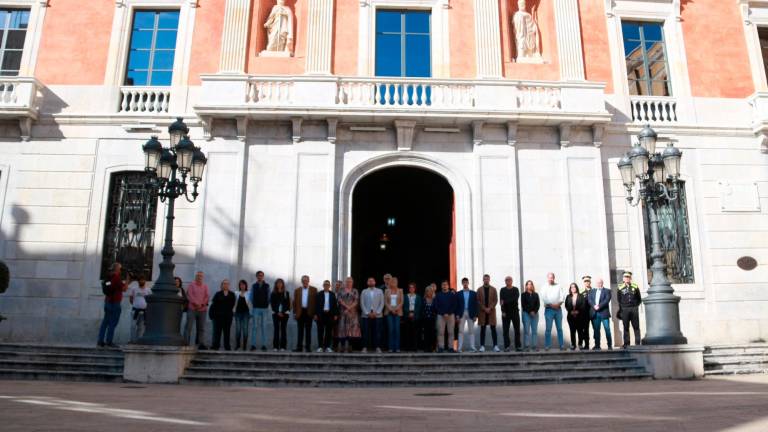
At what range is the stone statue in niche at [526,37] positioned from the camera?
1631 centimetres

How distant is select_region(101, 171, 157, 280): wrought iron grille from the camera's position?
14727 mm

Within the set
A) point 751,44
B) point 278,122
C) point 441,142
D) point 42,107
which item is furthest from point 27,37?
point 751,44

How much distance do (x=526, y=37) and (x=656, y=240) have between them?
7.78m

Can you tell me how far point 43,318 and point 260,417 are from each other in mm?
11057

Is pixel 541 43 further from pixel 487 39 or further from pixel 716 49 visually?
pixel 716 49

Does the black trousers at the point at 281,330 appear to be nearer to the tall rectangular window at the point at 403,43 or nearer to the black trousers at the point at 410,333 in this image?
the black trousers at the point at 410,333

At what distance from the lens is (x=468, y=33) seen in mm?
16328

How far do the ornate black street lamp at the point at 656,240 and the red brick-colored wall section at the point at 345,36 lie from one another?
8.05 m

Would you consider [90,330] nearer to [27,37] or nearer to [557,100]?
[27,37]

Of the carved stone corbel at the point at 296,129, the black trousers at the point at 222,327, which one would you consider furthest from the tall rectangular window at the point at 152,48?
the black trousers at the point at 222,327

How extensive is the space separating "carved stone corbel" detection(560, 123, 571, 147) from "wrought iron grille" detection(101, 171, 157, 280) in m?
11.0

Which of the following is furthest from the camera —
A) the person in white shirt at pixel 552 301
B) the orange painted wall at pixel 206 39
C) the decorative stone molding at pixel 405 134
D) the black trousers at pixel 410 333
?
the orange painted wall at pixel 206 39

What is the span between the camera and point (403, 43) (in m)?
16.5

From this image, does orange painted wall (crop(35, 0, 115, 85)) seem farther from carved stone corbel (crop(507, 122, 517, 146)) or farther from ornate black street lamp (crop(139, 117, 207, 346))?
carved stone corbel (crop(507, 122, 517, 146))
